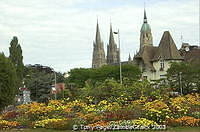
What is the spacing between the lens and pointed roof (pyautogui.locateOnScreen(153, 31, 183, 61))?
228 ft

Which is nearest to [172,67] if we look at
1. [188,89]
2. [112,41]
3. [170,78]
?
[170,78]

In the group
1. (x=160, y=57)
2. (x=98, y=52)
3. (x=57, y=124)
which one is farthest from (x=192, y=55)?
(x=98, y=52)

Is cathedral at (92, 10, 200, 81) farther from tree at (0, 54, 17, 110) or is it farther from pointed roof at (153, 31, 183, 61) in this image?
tree at (0, 54, 17, 110)

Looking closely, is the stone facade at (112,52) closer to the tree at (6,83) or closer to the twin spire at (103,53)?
the twin spire at (103,53)

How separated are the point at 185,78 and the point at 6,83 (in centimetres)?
2218

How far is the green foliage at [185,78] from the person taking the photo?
48.9 m

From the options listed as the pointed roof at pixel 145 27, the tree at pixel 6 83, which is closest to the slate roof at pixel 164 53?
the tree at pixel 6 83

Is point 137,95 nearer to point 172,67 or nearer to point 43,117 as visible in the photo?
point 43,117

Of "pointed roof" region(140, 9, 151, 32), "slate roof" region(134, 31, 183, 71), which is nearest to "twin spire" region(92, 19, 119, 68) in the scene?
"pointed roof" region(140, 9, 151, 32)

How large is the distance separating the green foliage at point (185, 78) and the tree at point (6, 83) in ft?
64.6

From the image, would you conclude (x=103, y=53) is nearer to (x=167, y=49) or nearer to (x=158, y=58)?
(x=158, y=58)

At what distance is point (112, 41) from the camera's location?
5930 inches

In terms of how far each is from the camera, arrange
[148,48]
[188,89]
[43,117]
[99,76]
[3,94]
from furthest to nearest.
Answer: [148,48], [99,76], [188,89], [3,94], [43,117]

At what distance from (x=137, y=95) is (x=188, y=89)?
21062 millimetres
